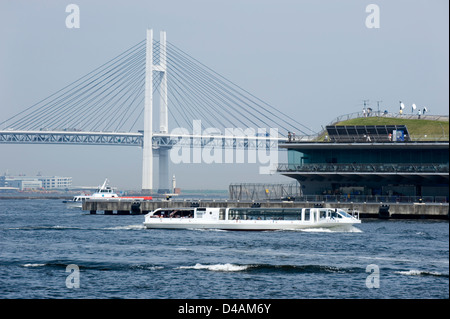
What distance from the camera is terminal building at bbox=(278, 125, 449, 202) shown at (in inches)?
3310

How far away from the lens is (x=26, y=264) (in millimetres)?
43000

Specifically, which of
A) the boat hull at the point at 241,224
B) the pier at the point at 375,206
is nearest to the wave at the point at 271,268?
the boat hull at the point at 241,224

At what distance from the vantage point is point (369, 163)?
287 ft

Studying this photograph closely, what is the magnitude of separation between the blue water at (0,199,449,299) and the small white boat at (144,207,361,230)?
151 centimetres

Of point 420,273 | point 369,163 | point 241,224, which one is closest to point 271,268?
point 420,273

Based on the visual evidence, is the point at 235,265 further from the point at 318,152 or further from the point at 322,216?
the point at 318,152

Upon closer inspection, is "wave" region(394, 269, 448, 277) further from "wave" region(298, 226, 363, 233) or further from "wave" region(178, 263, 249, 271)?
"wave" region(298, 226, 363, 233)

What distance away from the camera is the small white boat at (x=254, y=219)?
6500 cm

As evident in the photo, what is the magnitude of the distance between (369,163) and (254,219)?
25.4 meters

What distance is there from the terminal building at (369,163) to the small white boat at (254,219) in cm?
2019
